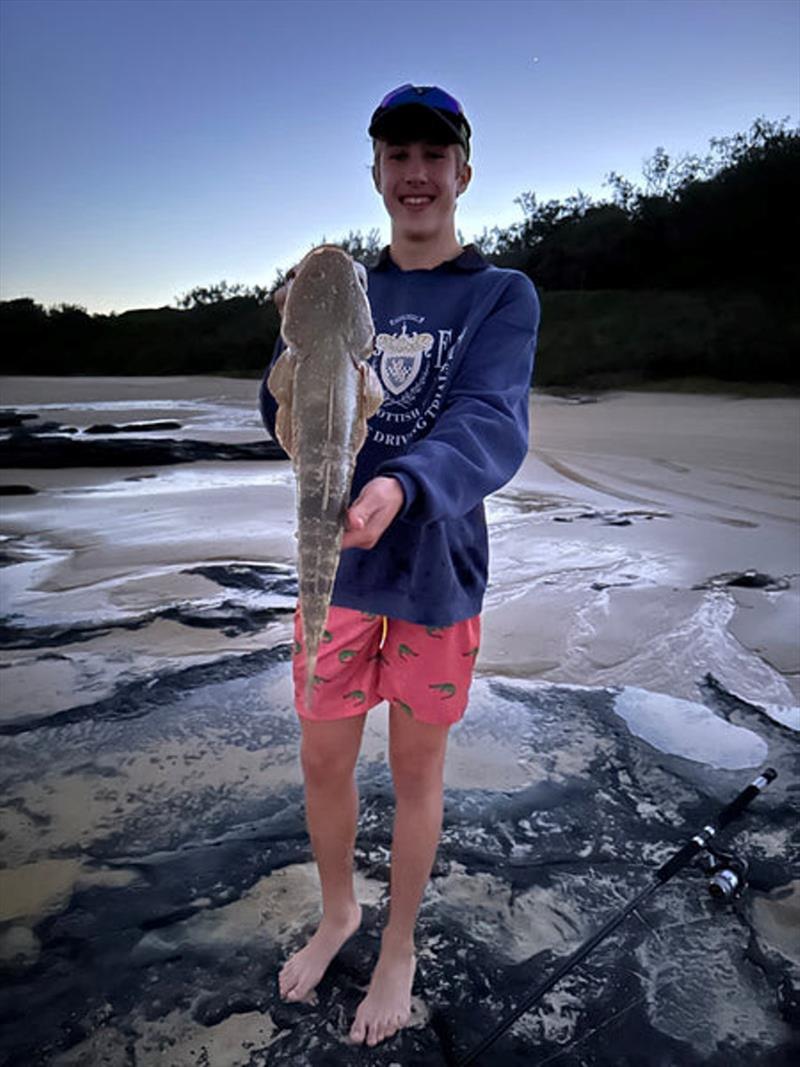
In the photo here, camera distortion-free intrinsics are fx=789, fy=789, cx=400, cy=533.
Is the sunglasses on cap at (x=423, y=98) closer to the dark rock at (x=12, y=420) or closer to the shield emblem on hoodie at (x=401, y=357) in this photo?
the shield emblem on hoodie at (x=401, y=357)

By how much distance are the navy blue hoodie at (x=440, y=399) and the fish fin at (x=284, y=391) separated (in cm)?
29

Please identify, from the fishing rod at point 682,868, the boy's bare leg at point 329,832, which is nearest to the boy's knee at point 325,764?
the boy's bare leg at point 329,832

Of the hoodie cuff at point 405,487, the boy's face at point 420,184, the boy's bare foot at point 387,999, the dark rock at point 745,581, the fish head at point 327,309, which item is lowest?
the boy's bare foot at point 387,999

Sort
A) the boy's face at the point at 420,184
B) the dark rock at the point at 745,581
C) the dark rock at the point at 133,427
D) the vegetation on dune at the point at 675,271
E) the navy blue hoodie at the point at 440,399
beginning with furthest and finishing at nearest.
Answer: the vegetation on dune at the point at 675,271, the dark rock at the point at 133,427, the dark rock at the point at 745,581, the boy's face at the point at 420,184, the navy blue hoodie at the point at 440,399

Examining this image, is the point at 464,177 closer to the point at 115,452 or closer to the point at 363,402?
the point at 363,402

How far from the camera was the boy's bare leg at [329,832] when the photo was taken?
206 centimetres

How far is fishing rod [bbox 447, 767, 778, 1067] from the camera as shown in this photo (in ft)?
6.50

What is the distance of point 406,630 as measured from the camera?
6.48ft

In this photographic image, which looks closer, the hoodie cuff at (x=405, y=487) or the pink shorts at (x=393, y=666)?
the hoodie cuff at (x=405, y=487)

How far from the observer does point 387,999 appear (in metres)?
2.06

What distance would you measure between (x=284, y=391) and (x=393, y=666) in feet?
2.71

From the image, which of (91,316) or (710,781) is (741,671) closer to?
(710,781)

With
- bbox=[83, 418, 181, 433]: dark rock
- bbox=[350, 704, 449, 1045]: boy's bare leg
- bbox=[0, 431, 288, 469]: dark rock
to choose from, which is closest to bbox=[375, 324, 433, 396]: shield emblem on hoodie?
bbox=[350, 704, 449, 1045]: boy's bare leg

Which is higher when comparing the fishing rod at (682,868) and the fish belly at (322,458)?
the fish belly at (322,458)
